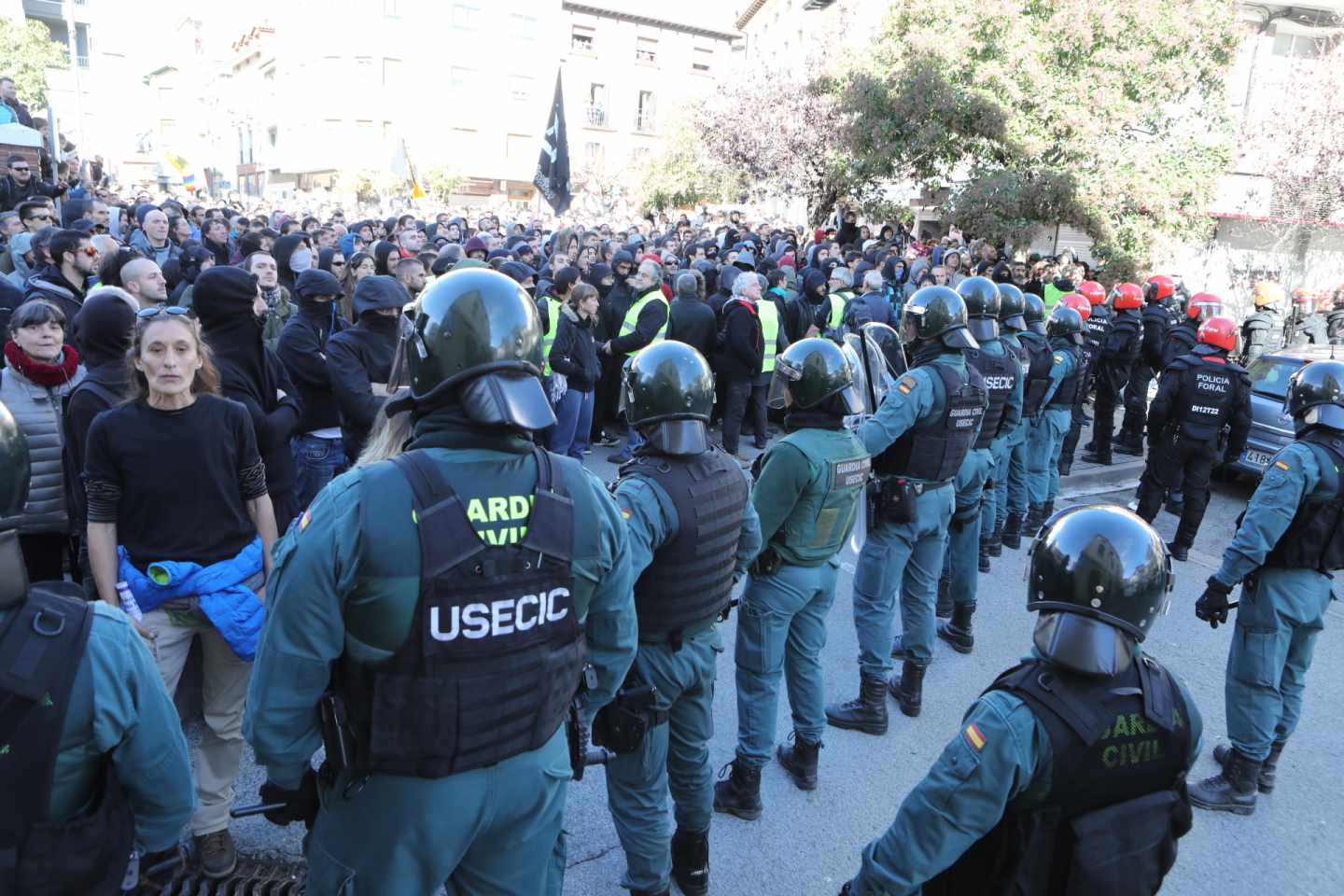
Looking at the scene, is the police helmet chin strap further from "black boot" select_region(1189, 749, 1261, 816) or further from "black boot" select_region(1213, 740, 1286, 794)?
"black boot" select_region(1213, 740, 1286, 794)

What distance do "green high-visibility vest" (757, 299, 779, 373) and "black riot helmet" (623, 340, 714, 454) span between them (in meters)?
6.15

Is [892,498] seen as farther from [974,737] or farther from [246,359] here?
[246,359]

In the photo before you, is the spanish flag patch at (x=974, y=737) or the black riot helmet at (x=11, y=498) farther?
the spanish flag patch at (x=974, y=737)

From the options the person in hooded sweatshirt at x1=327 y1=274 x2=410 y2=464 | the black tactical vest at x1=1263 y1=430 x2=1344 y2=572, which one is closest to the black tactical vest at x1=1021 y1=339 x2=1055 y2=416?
the black tactical vest at x1=1263 y1=430 x2=1344 y2=572

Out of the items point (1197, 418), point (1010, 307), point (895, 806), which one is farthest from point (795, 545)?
point (1197, 418)

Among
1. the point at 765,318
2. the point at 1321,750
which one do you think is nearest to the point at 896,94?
the point at 765,318

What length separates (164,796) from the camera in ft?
6.55

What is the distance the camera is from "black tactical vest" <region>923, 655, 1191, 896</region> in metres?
1.94

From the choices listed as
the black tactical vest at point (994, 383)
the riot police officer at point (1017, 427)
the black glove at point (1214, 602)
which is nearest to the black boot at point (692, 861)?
the black glove at point (1214, 602)

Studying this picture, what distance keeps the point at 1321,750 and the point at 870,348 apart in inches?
158

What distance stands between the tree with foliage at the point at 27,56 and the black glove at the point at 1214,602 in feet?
150

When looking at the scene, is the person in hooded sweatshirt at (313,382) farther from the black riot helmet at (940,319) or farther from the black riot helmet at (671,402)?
the black riot helmet at (940,319)

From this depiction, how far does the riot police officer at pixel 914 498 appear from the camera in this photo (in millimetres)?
4621

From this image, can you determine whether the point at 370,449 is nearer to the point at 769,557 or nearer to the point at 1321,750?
the point at 769,557
